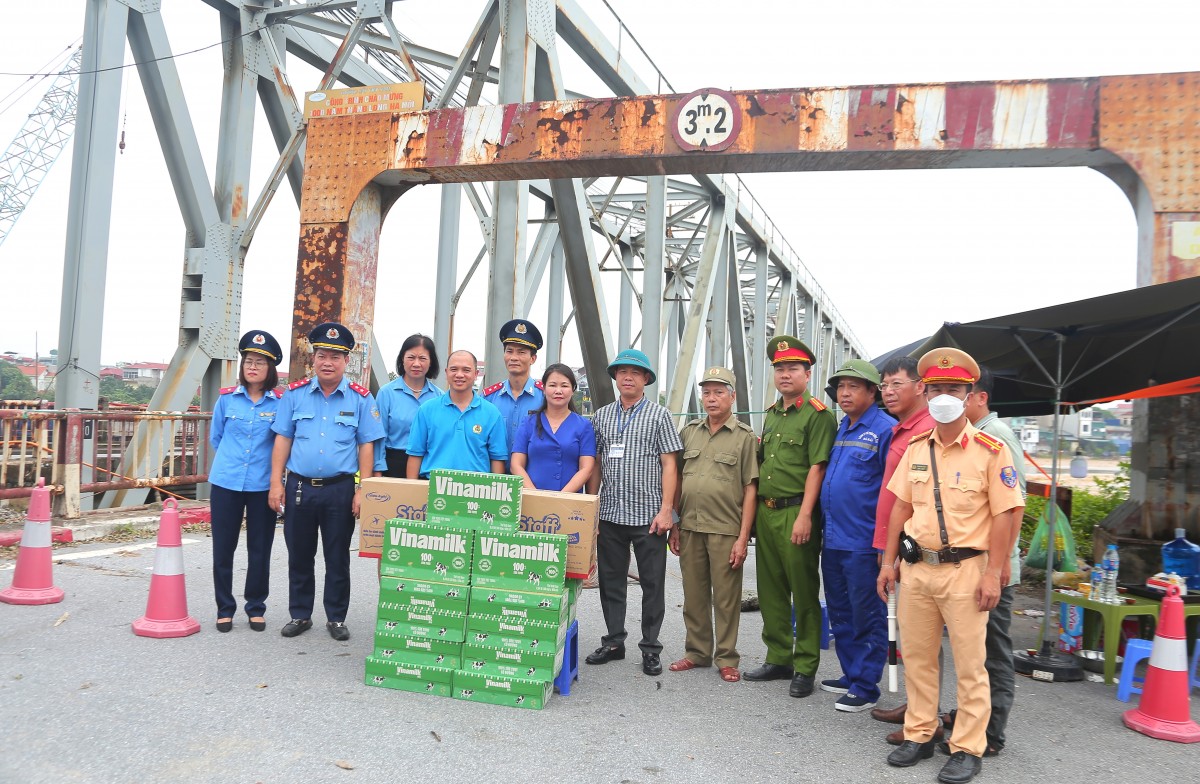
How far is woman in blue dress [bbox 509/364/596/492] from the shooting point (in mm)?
4602

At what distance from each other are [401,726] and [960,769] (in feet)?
7.79

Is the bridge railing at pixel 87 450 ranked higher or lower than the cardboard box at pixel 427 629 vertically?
higher

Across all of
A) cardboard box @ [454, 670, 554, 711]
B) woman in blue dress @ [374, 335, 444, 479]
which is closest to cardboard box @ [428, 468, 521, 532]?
cardboard box @ [454, 670, 554, 711]

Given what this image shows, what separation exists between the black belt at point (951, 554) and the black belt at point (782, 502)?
1071mm

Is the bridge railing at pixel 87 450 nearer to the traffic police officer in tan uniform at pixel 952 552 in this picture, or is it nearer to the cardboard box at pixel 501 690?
the cardboard box at pixel 501 690

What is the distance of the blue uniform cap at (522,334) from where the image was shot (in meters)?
5.11

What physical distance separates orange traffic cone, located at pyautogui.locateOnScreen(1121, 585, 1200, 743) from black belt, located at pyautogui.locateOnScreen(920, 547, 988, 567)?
146 cm

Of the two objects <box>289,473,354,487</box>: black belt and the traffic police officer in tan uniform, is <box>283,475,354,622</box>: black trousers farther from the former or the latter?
the traffic police officer in tan uniform

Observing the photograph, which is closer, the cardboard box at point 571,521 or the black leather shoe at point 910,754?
the black leather shoe at point 910,754

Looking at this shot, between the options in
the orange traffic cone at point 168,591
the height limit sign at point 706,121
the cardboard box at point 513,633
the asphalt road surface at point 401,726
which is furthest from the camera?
the height limit sign at point 706,121

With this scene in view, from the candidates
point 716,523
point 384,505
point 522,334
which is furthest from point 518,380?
point 716,523

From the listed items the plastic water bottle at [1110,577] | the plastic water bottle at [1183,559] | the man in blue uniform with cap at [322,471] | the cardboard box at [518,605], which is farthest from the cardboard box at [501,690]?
the plastic water bottle at [1183,559]

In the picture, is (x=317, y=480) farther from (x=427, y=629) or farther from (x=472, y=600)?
(x=472, y=600)

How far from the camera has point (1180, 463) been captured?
16.9 feet
